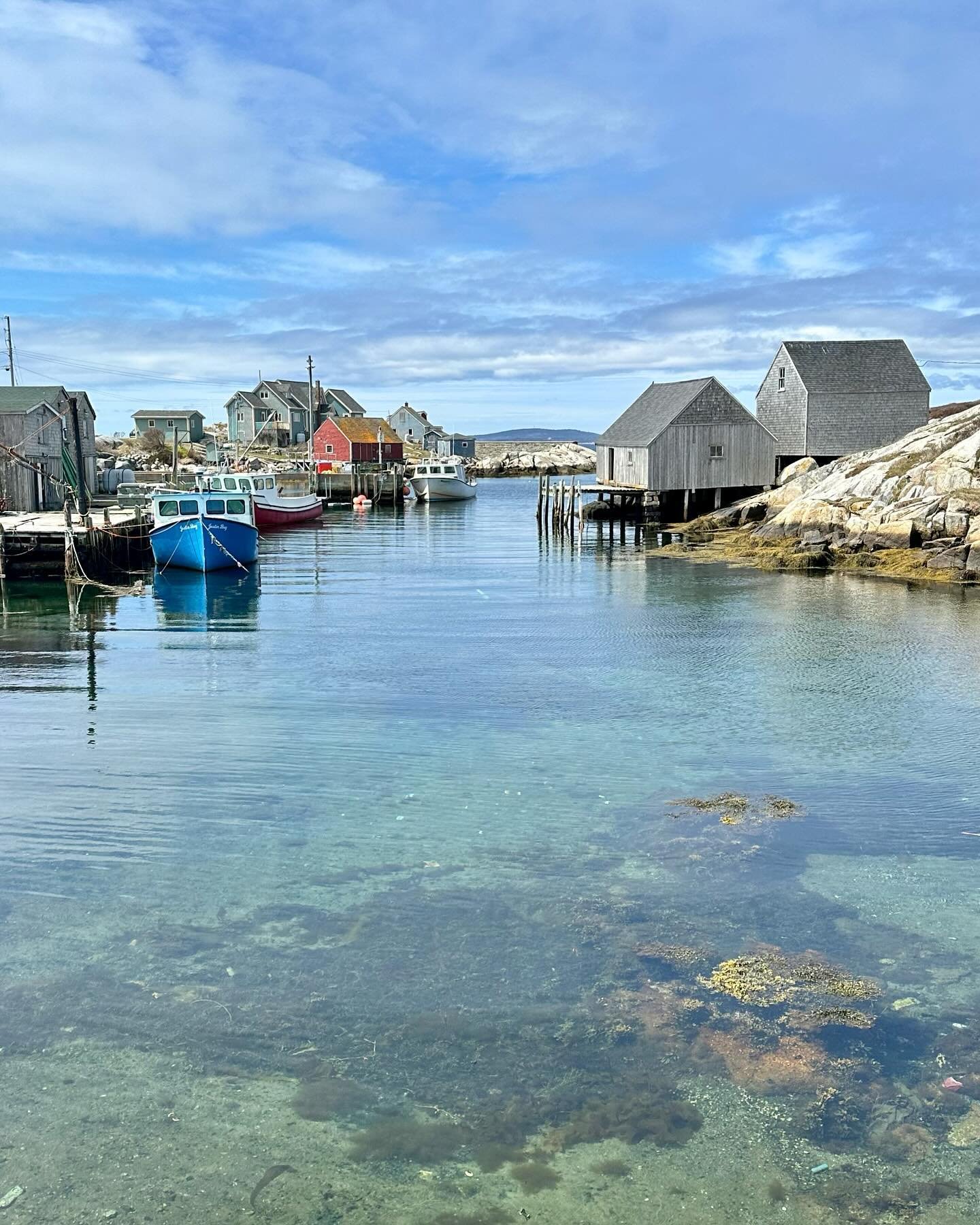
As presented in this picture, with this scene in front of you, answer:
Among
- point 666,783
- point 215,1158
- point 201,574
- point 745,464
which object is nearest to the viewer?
point 215,1158

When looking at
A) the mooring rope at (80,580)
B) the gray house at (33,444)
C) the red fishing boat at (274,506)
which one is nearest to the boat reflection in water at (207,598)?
the mooring rope at (80,580)

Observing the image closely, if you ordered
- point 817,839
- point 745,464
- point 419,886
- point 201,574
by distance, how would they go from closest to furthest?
point 419,886
point 817,839
point 201,574
point 745,464

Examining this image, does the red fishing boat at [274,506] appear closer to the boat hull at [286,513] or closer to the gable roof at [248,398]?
the boat hull at [286,513]

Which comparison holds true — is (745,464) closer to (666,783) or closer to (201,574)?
(201,574)

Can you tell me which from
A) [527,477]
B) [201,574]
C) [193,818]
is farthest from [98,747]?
[527,477]

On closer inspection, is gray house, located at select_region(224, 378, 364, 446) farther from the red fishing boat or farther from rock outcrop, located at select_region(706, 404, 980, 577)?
rock outcrop, located at select_region(706, 404, 980, 577)

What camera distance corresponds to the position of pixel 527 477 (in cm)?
13162

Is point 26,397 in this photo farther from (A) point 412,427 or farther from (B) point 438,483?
(A) point 412,427

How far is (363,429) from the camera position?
95500 millimetres

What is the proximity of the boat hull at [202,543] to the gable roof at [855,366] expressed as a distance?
3098 cm

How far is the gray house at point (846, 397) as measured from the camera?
173 ft

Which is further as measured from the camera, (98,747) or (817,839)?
(98,747)

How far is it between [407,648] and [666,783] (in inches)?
426

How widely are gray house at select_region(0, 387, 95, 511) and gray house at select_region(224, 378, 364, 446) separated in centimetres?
6180
